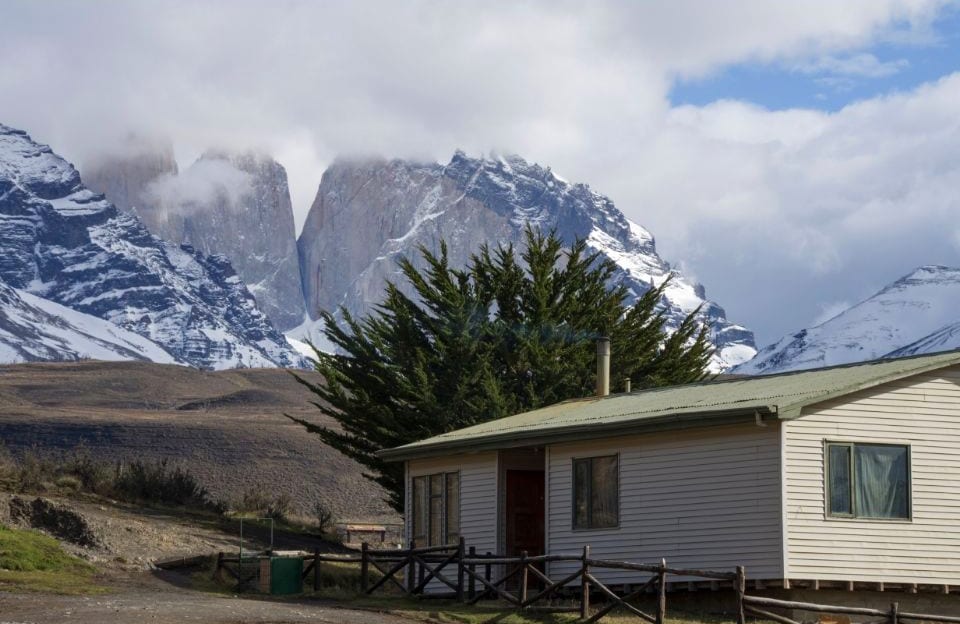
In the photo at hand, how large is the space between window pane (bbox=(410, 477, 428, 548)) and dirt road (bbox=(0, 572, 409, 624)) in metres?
4.64

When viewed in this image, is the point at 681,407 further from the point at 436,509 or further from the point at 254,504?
the point at 254,504

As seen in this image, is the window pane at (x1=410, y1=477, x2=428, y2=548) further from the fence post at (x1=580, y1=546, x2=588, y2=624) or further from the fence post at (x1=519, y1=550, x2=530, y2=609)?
the fence post at (x1=580, y1=546, x2=588, y2=624)

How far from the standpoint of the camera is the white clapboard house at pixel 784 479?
78.0ft

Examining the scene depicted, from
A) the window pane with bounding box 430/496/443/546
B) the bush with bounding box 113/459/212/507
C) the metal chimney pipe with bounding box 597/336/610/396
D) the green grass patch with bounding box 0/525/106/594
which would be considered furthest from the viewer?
the bush with bounding box 113/459/212/507

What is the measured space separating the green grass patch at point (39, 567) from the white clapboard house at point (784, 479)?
328 inches

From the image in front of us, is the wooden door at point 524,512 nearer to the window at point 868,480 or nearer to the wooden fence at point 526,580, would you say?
the wooden fence at point 526,580

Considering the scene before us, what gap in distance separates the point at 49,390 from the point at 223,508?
103 m

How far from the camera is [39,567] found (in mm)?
30734

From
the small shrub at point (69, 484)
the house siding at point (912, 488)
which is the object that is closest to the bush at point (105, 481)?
the small shrub at point (69, 484)

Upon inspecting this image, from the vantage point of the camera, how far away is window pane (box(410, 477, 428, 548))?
3141 cm

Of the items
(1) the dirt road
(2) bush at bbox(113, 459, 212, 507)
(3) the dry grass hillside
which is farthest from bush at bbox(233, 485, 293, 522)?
(1) the dirt road

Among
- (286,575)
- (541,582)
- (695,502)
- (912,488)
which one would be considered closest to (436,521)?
(286,575)

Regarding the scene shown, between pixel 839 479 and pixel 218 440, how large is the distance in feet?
249

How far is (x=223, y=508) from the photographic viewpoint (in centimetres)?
4709
